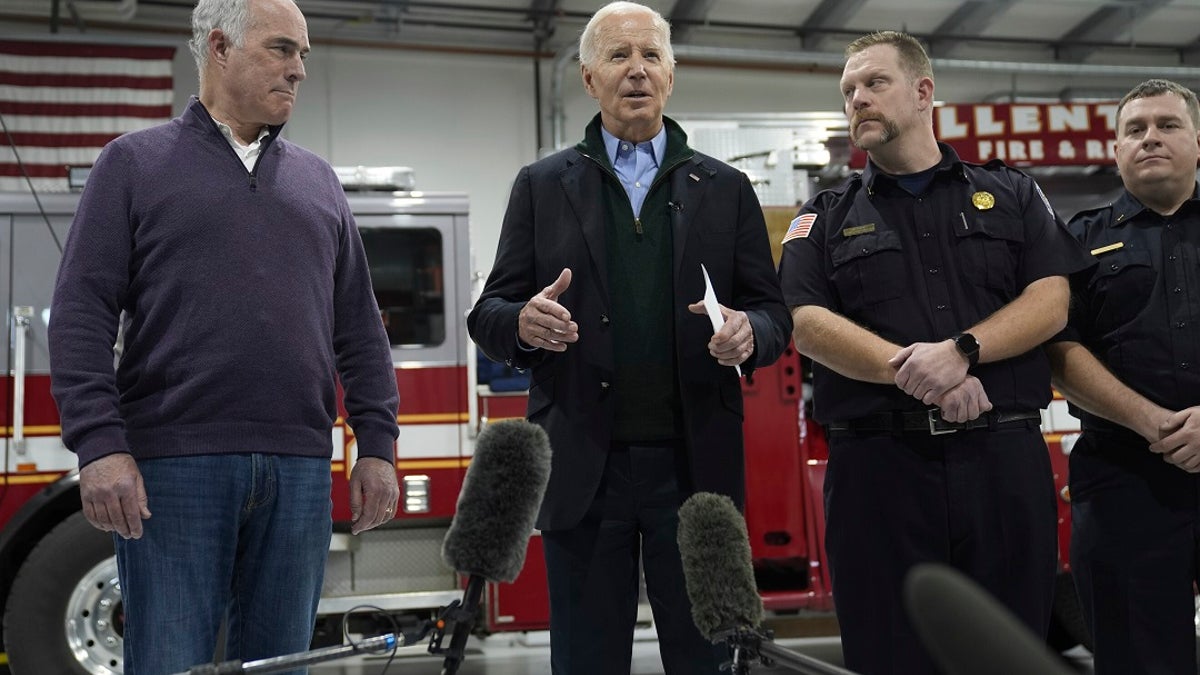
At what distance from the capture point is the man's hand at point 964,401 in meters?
2.67

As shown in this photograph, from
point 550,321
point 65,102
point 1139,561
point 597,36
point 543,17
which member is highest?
point 543,17

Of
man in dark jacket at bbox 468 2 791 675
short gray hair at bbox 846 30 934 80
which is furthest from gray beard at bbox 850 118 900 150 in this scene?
man in dark jacket at bbox 468 2 791 675

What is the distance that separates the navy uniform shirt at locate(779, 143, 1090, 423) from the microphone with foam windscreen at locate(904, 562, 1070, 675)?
220cm

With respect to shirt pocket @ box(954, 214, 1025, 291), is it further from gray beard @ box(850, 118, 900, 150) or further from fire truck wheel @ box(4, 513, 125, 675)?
fire truck wheel @ box(4, 513, 125, 675)

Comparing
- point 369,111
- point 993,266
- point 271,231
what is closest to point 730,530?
point 271,231

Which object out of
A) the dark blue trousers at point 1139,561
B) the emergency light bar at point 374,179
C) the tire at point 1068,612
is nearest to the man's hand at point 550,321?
the dark blue trousers at point 1139,561

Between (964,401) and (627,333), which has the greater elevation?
(627,333)

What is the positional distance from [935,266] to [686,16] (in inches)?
359

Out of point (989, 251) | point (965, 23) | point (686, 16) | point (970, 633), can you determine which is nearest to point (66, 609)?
point (989, 251)

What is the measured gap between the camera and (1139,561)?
315 centimetres

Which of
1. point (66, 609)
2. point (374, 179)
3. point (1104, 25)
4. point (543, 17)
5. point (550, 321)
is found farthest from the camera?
point (1104, 25)

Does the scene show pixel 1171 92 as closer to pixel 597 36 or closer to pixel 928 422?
pixel 928 422

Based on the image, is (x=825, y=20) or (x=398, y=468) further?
(x=825, y=20)

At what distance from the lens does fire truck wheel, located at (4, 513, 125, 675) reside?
538 cm
